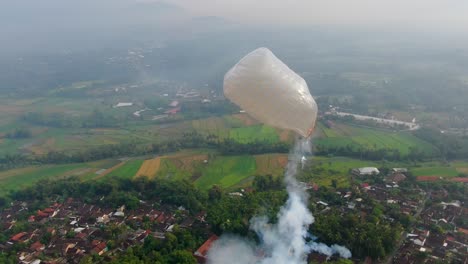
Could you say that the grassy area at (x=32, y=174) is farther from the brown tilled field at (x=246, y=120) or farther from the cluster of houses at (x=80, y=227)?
the brown tilled field at (x=246, y=120)

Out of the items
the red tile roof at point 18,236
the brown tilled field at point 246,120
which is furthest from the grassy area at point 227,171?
the red tile roof at point 18,236

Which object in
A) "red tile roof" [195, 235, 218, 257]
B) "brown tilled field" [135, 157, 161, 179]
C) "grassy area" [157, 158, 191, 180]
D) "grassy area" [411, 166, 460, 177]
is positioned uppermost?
"red tile roof" [195, 235, 218, 257]

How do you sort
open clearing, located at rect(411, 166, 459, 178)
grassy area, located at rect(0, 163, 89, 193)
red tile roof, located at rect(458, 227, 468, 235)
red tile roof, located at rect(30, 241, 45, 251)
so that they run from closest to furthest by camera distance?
red tile roof, located at rect(30, 241, 45, 251) < red tile roof, located at rect(458, 227, 468, 235) < open clearing, located at rect(411, 166, 459, 178) < grassy area, located at rect(0, 163, 89, 193)

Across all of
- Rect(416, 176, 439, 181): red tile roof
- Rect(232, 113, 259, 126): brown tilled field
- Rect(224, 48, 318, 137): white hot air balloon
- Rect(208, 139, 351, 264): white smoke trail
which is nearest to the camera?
Rect(224, 48, 318, 137): white hot air balloon

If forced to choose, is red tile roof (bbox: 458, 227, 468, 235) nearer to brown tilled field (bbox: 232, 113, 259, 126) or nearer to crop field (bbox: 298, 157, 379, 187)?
crop field (bbox: 298, 157, 379, 187)

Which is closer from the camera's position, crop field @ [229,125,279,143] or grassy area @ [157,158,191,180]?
grassy area @ [157,158,191,180]

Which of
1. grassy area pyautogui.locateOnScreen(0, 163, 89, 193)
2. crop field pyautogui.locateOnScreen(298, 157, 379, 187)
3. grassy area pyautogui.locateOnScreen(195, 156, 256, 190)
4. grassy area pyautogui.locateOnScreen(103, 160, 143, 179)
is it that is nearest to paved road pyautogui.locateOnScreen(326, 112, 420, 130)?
crop field pyautogui.locateOnScreen(298, 157, 379, 187)

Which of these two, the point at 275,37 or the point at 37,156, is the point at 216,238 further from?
the point at 275,37

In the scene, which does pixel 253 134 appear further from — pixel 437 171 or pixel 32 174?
pixel 32 174
